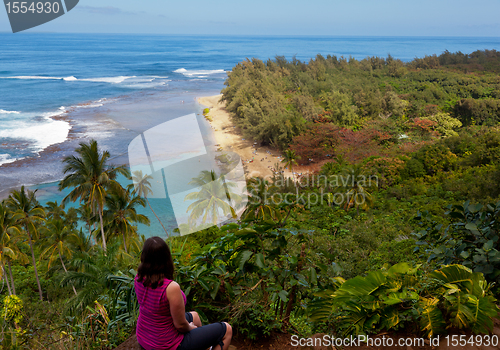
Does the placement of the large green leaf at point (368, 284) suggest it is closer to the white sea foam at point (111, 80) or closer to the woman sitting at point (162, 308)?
the woman sitting at point (162, 308)

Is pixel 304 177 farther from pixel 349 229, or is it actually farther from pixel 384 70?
pixel 384 70

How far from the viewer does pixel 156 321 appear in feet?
6.40

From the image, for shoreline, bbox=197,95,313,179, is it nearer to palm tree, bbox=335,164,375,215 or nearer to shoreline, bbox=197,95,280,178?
shoreline, bbox=197,95,280,178

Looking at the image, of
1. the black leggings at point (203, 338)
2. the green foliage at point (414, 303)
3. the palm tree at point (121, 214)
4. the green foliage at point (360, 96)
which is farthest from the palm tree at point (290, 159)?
the black leggings at point (203, 338)

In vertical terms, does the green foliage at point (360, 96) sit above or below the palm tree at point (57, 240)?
above

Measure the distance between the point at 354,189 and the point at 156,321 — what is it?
17.3 m

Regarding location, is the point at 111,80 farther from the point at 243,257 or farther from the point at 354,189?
the point at 243,257

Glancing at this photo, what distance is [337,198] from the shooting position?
1917 cm

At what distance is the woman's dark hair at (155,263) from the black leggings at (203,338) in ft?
1.46

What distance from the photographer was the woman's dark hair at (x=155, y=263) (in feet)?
6.17

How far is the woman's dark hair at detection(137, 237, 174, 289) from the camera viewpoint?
188 cm

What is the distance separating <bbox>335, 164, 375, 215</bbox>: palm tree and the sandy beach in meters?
7.29

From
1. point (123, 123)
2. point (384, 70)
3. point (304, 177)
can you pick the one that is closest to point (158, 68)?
point (123, 123)

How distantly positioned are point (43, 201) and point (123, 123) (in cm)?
1647
